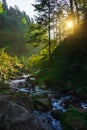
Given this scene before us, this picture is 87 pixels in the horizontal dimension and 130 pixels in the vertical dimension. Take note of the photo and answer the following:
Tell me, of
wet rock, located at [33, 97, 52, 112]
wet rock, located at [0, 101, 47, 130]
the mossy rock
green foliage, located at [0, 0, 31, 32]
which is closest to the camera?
wet rock, located at [0, 101, 47, 130]

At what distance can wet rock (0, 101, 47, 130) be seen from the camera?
10641 mm

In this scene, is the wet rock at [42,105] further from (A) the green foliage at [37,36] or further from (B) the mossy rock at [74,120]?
(A) the green foliage at [37,36]

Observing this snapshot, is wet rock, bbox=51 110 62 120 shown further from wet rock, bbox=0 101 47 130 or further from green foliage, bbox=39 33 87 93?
green foliage, bbox=39 33 87 93

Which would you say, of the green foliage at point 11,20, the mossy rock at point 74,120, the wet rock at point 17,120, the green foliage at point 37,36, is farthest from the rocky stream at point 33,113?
the green foliage at point 11,20

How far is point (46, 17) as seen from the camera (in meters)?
30.7

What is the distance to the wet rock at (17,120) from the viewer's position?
34.9ft

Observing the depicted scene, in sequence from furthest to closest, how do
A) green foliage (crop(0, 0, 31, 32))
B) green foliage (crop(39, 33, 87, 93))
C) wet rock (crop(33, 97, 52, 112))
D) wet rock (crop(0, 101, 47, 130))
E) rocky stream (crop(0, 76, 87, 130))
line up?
green foliage (crop(0, 0, 31, 32)) → green foliage (crop(39, 33, 87, 93)) → wet rock (crop(33, 97, 52, 112)) → rocky stream (crop(0, 76, 87, 130)) → wet rock (crop(0, 101, 47, 130))

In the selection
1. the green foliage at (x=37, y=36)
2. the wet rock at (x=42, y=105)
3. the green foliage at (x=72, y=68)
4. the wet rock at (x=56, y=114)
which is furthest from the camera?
the green foliage at (x=37, y=36)

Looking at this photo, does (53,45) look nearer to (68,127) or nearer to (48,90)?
(48,90)

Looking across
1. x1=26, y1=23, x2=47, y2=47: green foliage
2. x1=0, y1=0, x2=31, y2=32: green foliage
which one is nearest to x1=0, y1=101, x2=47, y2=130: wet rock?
x1=26, y1=23, x2=47, y2=47: green foliage

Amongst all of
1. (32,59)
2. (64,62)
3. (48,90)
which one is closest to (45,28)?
(32,59)

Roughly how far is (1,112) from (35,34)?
65.8 ft

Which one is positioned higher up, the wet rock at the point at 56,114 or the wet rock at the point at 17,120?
the wet rock at the point at 17,120

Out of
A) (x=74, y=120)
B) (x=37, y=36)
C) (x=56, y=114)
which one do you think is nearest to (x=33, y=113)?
(x=56, y=114)
